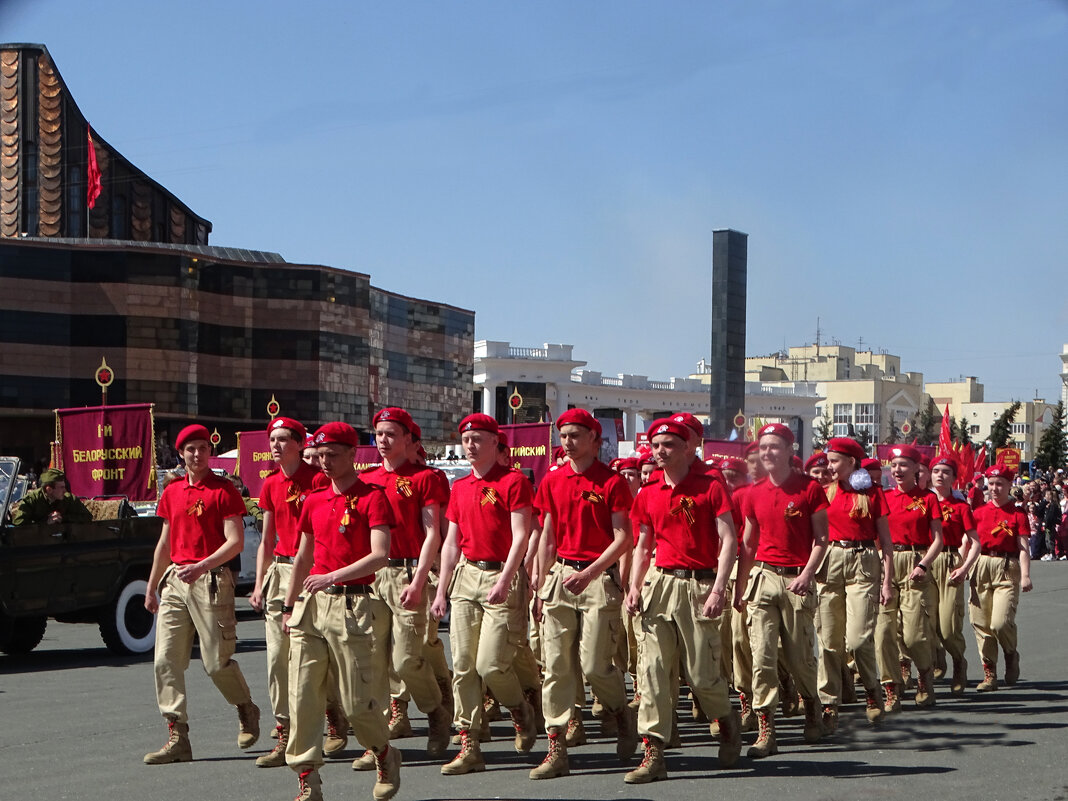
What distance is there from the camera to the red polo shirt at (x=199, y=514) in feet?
28.7

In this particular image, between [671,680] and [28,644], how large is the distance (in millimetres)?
8930

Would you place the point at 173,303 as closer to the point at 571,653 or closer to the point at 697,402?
the point at 571,653

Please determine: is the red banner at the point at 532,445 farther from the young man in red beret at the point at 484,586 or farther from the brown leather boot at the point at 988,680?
the young man in red beret at the point at 484,586

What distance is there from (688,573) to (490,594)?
1.09m

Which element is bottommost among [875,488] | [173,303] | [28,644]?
[28,644]

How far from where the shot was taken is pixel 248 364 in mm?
66750

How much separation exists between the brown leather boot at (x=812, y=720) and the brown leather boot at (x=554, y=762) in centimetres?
187

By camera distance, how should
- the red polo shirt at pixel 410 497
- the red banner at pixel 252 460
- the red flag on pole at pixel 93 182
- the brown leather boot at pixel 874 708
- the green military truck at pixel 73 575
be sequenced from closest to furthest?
the red polo shirt at pixel 410 497, the brown leather boot at pixel 874 708, the green military truck at pixel 73 575, the red banner at pixel 252 460, the red flag on pole at pixel 93 182

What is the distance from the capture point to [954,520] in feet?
40.5

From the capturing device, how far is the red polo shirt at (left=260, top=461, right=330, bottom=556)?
8.49m

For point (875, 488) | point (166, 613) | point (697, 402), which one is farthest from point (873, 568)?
point (697, 402)

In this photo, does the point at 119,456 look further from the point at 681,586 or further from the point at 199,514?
the point at 681,586

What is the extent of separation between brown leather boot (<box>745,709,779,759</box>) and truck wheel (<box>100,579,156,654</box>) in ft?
25.3

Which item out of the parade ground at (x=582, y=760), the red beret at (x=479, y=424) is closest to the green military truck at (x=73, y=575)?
the parade ground at (x=582, y=760)
